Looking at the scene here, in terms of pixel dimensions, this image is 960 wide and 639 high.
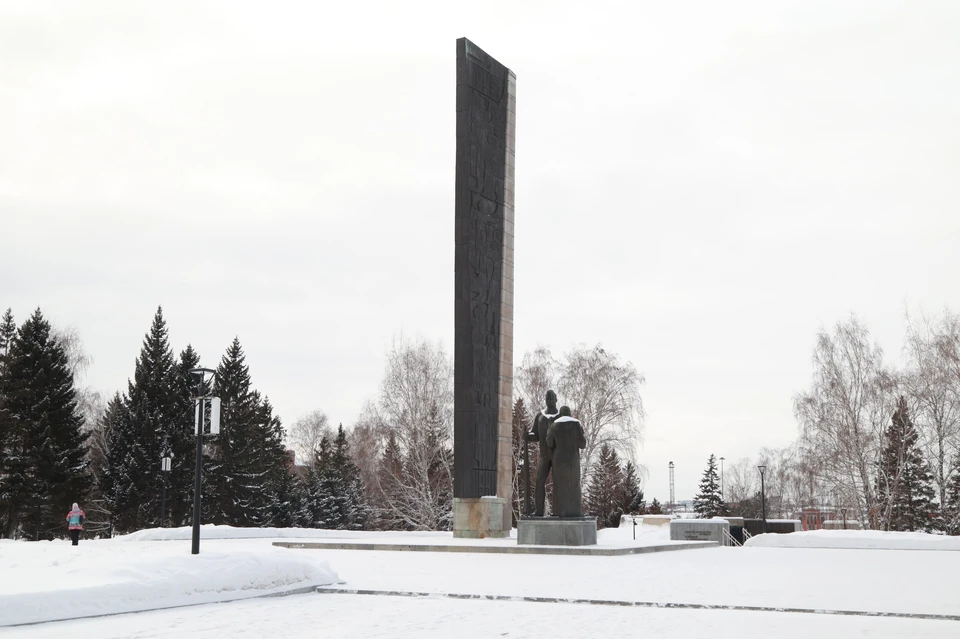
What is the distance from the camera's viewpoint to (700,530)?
2530 centimetres

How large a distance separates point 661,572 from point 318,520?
131ft

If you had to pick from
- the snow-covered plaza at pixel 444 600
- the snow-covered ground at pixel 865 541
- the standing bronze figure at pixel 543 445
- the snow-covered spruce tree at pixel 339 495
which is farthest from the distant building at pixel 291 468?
the snow-covered plaza at pixel 444 600

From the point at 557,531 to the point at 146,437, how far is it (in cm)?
3093

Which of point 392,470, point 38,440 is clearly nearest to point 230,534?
point 38,440

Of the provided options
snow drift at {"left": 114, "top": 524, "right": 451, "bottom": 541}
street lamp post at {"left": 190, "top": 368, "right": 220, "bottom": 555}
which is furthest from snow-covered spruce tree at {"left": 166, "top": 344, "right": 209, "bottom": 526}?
street lamp post at {"left": 190, "top": 368, "right": 220, "bottom": 555}

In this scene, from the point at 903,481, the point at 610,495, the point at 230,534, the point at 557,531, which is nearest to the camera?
the point at 557,531

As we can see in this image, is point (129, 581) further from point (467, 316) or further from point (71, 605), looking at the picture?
point (467, 316)

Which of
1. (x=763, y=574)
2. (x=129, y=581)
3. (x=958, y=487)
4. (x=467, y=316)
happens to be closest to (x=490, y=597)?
(x=129, y=581)

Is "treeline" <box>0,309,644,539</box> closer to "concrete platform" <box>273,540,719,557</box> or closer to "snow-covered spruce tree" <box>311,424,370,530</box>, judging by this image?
"snow-covered spruce tree" <box>311,424,370,530</box>

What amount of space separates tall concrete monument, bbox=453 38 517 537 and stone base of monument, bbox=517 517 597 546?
3674 millimetres

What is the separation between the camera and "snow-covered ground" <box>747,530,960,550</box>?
21.5 metres

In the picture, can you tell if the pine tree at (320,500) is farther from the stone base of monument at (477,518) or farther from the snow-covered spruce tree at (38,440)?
the stone base of monument at (477,518)

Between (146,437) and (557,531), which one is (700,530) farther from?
(146,437)

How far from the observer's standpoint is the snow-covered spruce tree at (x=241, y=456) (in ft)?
152
